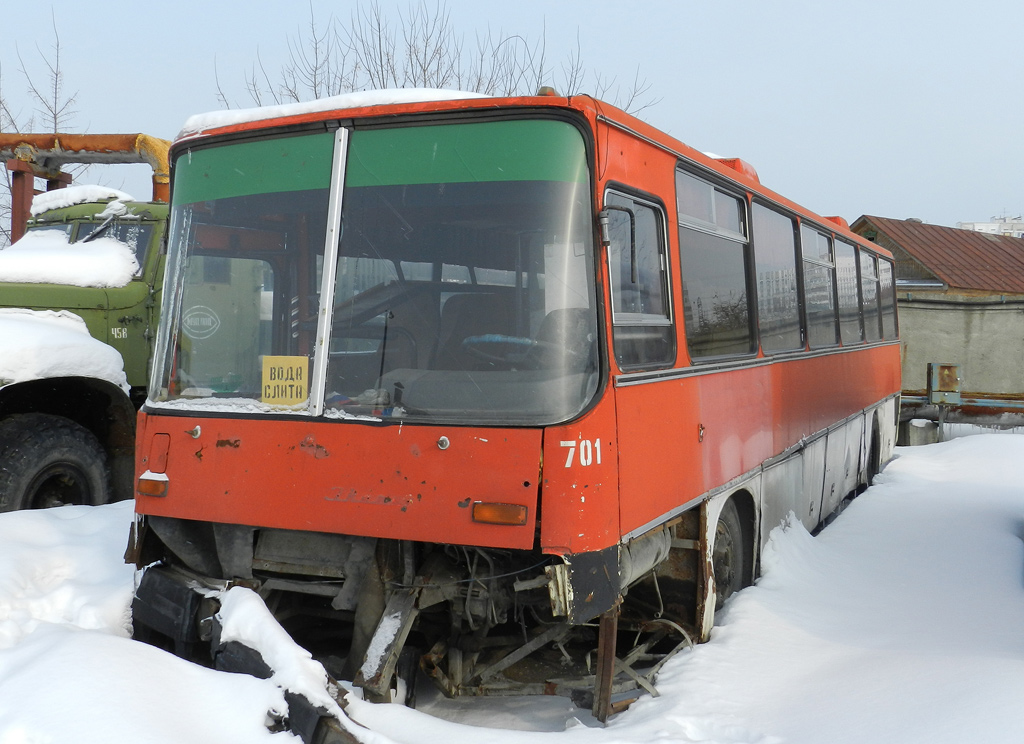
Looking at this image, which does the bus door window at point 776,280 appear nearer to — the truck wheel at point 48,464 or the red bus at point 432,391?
the red bus at point 432,391

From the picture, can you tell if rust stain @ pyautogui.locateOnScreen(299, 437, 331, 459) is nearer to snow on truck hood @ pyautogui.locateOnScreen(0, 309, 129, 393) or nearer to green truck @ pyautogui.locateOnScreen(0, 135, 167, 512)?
green truck @ pyautogui.locateOnScreen(0, 135, 167, 512)

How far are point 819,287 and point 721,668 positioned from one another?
4336 millimetres

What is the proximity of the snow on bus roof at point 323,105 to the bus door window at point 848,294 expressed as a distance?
19.3 ft

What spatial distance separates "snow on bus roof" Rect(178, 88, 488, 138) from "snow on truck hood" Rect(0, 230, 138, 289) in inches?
132

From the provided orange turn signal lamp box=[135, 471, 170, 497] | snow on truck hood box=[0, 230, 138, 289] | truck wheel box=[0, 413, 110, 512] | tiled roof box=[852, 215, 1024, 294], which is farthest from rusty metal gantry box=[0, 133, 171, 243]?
tiled roof box=[852, 215, 1024, 294]

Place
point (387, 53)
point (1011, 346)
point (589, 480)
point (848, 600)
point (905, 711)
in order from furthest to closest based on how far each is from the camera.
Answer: point (1011, 346) < point (387, 53) < point (848, 600) < point (905, 711) < point (589, 480)

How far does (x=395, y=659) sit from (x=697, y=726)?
128cm

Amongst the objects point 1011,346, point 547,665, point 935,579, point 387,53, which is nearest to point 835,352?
point 935,579

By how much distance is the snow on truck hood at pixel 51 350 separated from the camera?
20.2ft

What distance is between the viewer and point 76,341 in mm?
6566

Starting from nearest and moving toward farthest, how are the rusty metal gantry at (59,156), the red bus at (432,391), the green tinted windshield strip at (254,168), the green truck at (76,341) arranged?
the red bus at (432,391), the green tinted windshield strip at (254,168), the green truck at (76,341), the rusty metal gantry at (59,156)

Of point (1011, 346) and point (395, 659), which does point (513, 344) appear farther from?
point (1011, 346)

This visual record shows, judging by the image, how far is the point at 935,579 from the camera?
20.2 ft

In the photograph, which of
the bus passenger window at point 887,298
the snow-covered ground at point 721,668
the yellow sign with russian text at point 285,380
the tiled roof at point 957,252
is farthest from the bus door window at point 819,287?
the tiled roof at point 957,252
